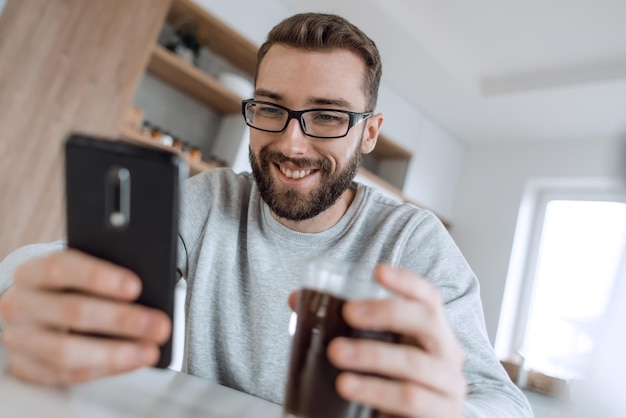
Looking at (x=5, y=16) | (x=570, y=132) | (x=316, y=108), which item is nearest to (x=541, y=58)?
(x=570, y=132)

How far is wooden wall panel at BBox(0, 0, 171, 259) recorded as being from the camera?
6.19 feet

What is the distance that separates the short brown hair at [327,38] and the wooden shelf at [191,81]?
47.3 inches

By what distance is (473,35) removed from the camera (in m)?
2.91

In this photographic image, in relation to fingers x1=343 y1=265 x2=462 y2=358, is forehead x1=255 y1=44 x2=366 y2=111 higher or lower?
higher

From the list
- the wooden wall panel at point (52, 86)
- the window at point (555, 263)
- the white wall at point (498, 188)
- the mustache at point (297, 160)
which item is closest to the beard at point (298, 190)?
the mustache at point (297, 160)

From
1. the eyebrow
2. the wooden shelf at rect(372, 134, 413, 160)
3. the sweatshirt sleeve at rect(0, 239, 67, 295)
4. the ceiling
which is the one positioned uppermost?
the ceiling

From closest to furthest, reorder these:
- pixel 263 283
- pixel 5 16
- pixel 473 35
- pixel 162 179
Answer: pixel 162 179, pixel 263 283, pixel 5 16, pixel 473 35

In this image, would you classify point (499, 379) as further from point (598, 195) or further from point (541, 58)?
point (598, 195)

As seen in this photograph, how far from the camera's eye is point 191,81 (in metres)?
2.46

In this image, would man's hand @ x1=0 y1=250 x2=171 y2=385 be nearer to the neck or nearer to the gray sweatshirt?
the gray sweatshirt

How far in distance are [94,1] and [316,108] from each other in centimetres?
157

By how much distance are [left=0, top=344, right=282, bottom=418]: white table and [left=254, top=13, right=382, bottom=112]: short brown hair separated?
839mm

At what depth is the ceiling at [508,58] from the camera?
265 centimetres

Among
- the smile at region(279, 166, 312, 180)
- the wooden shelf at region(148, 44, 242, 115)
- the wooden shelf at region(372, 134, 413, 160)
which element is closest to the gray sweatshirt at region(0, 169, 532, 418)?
the smile at region(279, 166, 312, 180)
